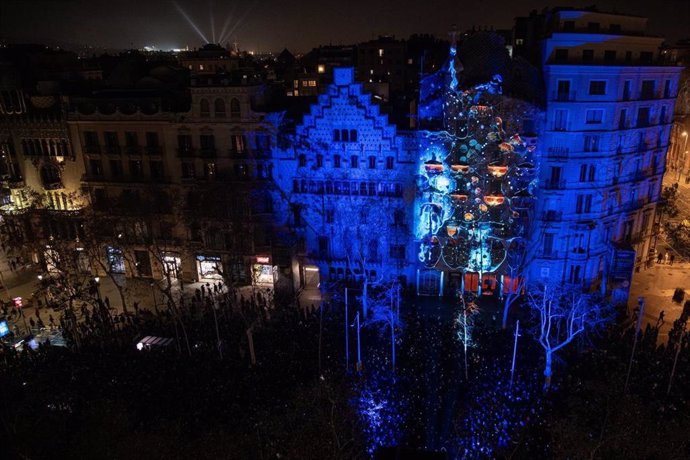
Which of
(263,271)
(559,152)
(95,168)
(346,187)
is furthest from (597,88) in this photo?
(95,168)

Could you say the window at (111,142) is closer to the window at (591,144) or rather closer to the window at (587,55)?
the window at (587,55)

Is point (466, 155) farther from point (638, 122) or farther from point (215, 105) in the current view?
point (215, 105)


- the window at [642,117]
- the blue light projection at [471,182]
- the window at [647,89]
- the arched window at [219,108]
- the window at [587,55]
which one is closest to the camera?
the blue light projection at [471,182]

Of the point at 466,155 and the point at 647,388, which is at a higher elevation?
the point at 466,155

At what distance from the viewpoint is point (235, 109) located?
4412 cm

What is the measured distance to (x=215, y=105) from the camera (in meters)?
44.4

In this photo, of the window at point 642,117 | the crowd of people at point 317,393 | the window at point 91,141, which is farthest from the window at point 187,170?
the window at point 642,117

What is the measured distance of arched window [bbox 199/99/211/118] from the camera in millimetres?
44656

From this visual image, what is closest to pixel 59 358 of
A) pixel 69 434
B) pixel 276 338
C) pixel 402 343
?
pixel 69 434

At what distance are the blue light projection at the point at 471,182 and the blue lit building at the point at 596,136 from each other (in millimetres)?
2879

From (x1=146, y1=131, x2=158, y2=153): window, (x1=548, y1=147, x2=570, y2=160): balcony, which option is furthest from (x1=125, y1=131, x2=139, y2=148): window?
(x1=548, y1=147, x2=570, y2=160): balcony

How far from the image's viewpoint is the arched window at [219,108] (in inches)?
1743

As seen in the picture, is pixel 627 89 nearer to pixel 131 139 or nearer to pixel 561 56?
pixel 561 56

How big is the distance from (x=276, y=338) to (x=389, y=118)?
2165 cm
